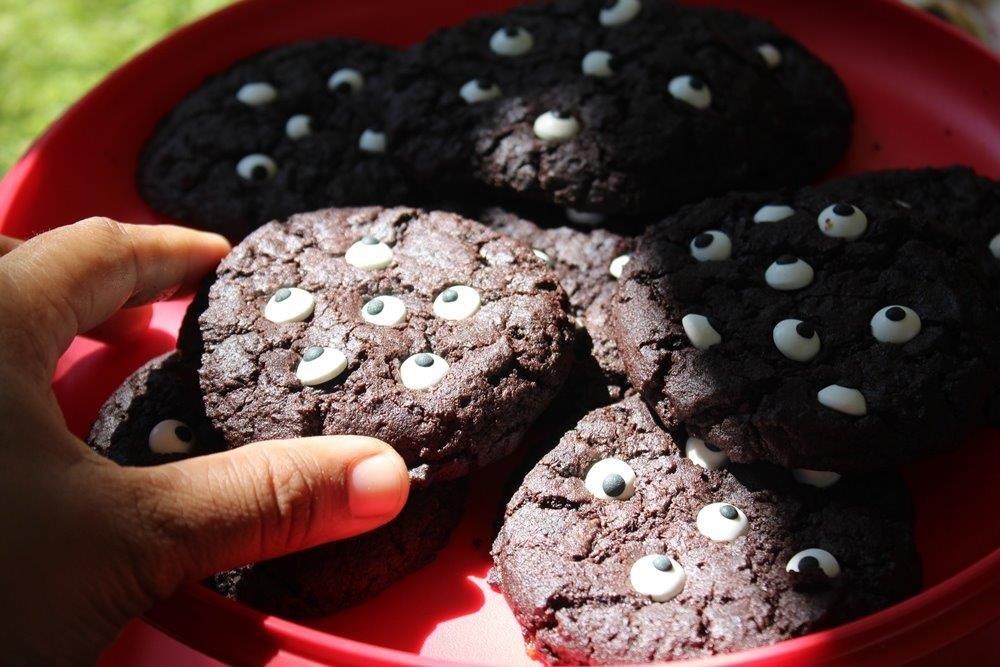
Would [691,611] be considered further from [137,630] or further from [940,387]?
[137,630]

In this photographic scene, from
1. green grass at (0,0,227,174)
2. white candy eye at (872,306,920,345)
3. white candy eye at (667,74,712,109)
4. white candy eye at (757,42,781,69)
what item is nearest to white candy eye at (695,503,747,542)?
white candy eye at (872,306,920,345)

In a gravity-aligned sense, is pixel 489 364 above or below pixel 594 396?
above

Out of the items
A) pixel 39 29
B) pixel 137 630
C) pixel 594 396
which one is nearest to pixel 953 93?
pixel 594 396

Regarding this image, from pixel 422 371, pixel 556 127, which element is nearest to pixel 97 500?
pixel 422 371

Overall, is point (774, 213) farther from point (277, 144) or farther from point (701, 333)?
point (277, 144)

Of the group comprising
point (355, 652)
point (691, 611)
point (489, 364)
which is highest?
point (489, 364)

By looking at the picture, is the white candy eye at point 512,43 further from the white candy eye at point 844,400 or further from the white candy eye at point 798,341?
the white candy eye at point 844,400

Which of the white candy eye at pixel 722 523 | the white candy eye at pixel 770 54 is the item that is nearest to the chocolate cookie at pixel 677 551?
the white candy eye at pixel 722 523
